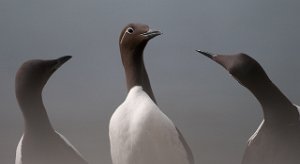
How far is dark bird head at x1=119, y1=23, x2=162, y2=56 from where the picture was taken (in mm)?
1766

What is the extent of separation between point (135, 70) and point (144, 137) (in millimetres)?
247

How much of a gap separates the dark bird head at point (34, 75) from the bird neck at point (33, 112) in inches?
0.7

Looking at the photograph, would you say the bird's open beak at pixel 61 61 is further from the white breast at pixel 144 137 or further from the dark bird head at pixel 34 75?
the white breast at pixel 144 137

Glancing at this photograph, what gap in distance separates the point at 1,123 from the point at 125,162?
0.52 metres

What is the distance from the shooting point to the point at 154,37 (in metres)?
1.83

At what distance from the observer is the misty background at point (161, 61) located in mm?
1813

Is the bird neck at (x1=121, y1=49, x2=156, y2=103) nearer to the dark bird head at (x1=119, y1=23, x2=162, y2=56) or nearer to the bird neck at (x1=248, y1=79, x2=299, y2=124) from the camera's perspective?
the dark bird head at (x1=119, y1=23, x2=162, y2=56)

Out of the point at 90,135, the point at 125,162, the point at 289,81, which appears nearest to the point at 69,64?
the point at 90,135

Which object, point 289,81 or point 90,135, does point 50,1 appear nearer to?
point 90,135

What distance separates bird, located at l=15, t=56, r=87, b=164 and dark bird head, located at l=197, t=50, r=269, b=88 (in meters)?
0.60

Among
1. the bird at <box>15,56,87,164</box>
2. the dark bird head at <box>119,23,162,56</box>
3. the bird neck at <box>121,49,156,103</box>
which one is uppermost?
the dark bird head at <box>119,23,162,56</box>

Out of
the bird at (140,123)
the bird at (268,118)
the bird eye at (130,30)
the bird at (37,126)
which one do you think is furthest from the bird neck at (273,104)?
the bird at (37,126)

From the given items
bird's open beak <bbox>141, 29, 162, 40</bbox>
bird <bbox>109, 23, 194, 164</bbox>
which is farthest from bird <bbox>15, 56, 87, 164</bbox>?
bird's open beak <bbox>141, 29, 162, 40</bbox>

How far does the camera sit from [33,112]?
181 centimetres
